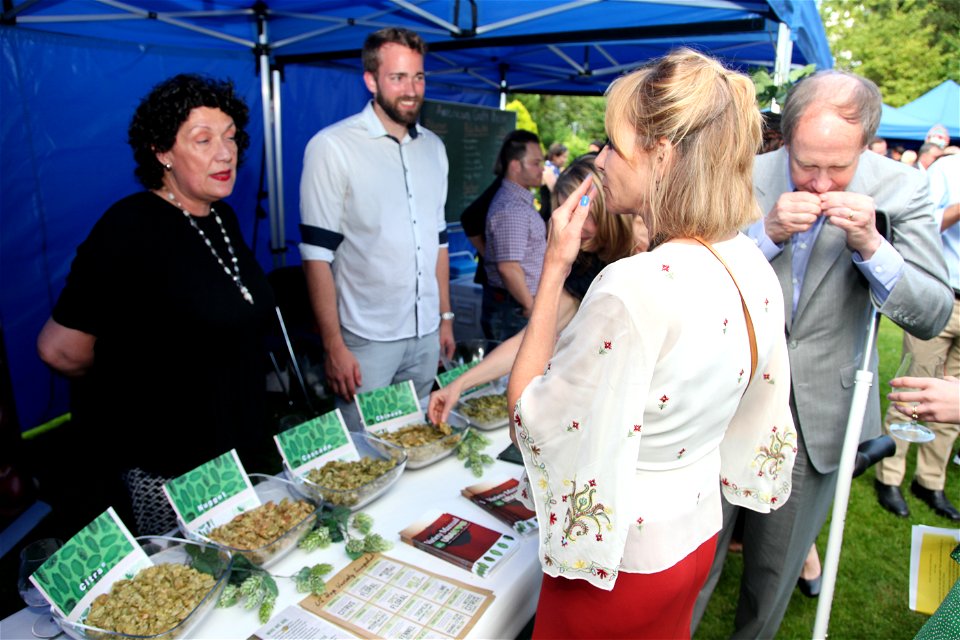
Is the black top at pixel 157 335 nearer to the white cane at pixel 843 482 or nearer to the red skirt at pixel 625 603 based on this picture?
the red skirt at pixel 625 603

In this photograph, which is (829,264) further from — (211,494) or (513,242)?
(513,242)

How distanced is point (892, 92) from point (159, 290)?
25381mm

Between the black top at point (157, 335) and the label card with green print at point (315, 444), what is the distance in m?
0.29

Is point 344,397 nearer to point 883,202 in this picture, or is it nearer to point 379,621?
point 379,621

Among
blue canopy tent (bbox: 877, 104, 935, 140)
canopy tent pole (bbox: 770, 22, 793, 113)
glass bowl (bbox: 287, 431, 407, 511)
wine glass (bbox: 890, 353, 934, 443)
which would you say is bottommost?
glass bowl (bbox: 287, 431, 407, 511)

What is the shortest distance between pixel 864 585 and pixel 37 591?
303 cm

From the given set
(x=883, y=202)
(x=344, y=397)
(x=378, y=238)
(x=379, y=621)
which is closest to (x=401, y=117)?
(x=378, y=238)

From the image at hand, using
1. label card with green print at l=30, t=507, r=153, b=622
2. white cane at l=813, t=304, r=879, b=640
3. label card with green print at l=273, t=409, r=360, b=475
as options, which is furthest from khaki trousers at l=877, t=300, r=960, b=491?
label card with green print at l=30, t=507, r=153, b=622

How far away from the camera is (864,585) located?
2674mm

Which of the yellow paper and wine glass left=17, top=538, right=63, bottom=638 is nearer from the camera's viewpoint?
wine glass left=17, top=538, right=63, bottom=638

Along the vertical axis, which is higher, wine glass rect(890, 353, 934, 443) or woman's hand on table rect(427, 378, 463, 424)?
wine glass rect(890, 353, 934, 443)

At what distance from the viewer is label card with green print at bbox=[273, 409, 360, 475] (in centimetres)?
154

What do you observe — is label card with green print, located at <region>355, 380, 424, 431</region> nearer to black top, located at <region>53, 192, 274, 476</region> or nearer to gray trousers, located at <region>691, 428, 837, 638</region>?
black top, located at <region>53, 192, 274, 476</region>

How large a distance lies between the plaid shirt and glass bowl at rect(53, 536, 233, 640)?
2488mm
